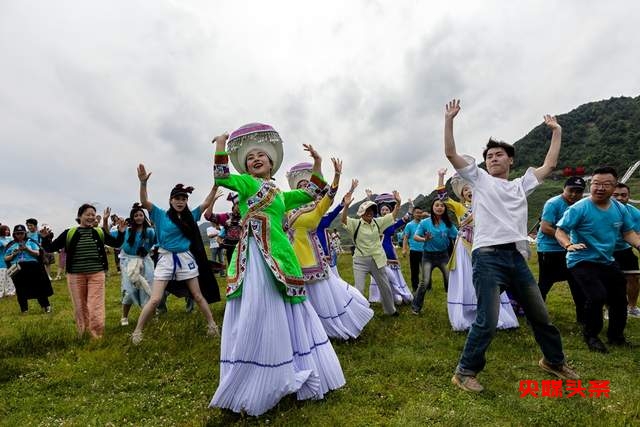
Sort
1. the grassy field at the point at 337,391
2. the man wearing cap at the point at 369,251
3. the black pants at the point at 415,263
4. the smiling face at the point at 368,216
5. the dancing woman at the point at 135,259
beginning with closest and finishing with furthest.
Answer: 1. the grassy field at the point at 337,391
2. the man wearing cap at the point at 369,251
3. the dancing woman at the point at 135,259
4. the smiling face at the point at 368,216
5. the black pants at the point at 415,263

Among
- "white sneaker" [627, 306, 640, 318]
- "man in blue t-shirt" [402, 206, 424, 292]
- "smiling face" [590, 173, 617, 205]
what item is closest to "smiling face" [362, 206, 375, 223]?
"man in blue t-shirt" [402, 206, 424, 292]

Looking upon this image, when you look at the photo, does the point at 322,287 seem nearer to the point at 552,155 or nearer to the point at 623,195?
the point at 552,155

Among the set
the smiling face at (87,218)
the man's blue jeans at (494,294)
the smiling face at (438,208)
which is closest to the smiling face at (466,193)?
the smiling face at (438,208)

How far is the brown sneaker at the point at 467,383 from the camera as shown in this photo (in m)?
4.41

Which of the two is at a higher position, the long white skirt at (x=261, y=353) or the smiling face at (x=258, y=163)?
the smiling face at (x=258, y=163)

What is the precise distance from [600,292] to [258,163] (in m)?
4.95

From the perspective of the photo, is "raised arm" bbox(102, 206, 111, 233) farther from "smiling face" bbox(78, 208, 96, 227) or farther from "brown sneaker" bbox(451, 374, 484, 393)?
"brown sneaker" bbox(451, 374, 484, 393)

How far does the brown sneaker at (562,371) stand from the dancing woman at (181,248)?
4.86m

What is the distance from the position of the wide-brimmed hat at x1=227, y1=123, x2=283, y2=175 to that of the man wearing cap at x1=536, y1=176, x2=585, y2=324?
4808 millimetres

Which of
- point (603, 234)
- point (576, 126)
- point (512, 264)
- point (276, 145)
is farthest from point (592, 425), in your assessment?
point (576, 126)

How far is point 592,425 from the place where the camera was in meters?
3.62

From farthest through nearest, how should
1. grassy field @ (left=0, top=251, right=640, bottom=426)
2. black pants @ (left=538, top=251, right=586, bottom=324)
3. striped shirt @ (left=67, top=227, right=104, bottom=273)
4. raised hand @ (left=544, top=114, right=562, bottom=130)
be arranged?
black pants @ (left=538, top=251, right=586, bottom=324) < striped shirt @ (left=67, top=227, right=104, bottom=273) < raised hand @ (left=544, top=114, right=562, bottom=130) < grassy field @ (left=0, top=251, right=640, bottom=426)

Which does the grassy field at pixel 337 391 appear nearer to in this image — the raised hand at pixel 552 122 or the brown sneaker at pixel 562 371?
the brown sneaker at pixel 562 371

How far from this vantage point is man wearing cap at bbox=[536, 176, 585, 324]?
6934 mm
